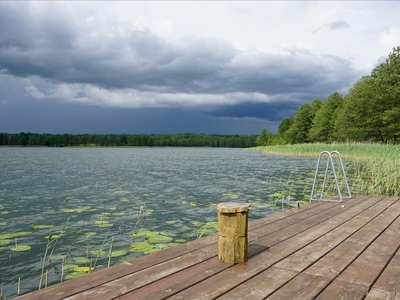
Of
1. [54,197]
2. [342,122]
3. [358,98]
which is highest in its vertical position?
[358,98]

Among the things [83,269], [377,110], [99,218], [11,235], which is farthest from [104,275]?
[377,110]

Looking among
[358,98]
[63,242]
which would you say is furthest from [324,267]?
[358,98]

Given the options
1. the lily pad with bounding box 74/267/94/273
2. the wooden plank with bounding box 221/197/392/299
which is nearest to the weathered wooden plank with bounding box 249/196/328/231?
the wooden plank with bounding box 221/197/392/299

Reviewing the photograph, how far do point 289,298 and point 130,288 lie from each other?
4.38 ft

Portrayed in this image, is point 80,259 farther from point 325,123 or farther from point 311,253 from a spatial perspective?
point 325,123

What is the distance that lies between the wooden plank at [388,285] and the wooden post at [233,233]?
1253 millimetres

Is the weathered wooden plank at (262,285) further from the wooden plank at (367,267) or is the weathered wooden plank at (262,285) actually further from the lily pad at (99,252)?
the lily pad at (99,252)

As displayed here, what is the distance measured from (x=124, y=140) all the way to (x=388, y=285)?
127765 mm

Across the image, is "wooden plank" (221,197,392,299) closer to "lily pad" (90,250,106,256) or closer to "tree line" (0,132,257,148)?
"lily pad" (90,250,106,256)

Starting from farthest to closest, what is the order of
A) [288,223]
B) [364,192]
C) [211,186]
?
[211,186] < [364,192] < [288,223]

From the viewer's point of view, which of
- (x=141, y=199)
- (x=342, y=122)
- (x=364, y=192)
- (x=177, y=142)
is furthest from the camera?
(x=177, y=142)

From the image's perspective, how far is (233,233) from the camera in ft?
11.3

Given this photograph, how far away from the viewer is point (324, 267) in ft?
10.9

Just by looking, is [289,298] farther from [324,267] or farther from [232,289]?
[324,267]
